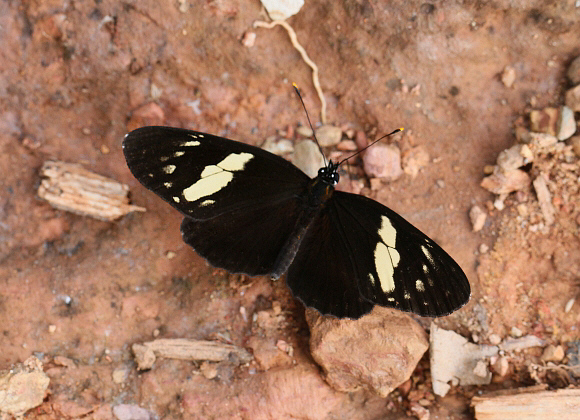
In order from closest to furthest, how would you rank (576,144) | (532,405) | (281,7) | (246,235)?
(532,405) → (246,235) → (576,144) → (281,7)

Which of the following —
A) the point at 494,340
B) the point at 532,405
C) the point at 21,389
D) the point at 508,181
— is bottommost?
the point at 532,405

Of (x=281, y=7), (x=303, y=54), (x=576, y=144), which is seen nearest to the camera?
(x=576, y=144)

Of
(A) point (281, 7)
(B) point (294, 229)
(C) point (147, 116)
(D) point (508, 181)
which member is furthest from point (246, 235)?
(D) point (508, 181)

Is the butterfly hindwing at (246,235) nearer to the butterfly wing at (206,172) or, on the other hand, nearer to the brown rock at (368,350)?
the butterfly wing at (206,172)

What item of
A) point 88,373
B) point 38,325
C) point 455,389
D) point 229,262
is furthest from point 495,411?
point 38,325

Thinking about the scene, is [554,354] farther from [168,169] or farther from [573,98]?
[168,169]

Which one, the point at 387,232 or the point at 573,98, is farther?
the point at 573,98

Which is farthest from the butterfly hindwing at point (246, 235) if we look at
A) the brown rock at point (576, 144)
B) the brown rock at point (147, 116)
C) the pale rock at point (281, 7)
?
the brown rock at point (576, 144)
